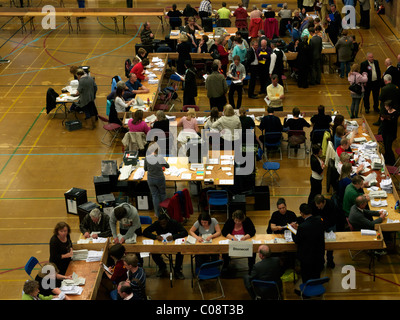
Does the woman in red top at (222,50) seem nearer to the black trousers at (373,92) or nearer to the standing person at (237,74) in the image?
the standing person at (237,74)

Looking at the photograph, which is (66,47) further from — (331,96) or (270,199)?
(270,199)

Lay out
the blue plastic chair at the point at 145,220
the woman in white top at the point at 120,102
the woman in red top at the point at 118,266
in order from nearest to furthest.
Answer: the woman in red top at the point at 118,266, the blue plastic chair at the point at 145,220, the woman in white top at the point at 120,102

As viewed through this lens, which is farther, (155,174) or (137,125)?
(137,125)

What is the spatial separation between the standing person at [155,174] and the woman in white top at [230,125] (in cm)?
199

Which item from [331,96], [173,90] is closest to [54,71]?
[173,90]

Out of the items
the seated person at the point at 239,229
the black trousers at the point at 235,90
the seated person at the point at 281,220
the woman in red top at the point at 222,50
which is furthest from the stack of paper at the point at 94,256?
the woman in red top at the point at 222,50

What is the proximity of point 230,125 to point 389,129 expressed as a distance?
3601 mm

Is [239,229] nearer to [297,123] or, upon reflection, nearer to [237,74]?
[297,123]

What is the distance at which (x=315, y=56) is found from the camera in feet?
61.6

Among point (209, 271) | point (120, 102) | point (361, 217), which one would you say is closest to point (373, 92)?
point (120, 102)

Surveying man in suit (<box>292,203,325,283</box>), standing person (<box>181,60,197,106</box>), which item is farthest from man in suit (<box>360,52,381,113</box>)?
man in suit (<box>292,203,325,283</box>)

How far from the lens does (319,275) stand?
10383mm

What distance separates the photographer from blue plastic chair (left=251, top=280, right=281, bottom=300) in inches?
379

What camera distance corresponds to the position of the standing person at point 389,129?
45.8 feet
